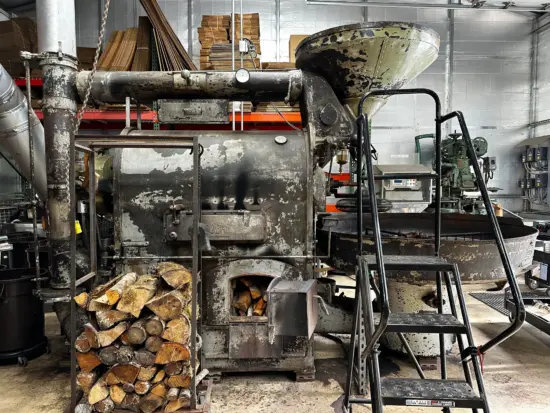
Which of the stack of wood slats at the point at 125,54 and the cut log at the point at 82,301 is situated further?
the stack of wood slats at the point at 125,54

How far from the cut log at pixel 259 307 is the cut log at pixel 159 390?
2.62ft

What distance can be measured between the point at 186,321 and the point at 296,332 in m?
0.69

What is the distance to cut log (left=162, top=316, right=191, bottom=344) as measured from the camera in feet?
7.52

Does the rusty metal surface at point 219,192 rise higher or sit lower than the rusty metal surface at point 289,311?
higher

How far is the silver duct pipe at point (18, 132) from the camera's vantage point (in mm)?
3123

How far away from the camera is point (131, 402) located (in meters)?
2.31

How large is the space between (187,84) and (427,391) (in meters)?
2.58

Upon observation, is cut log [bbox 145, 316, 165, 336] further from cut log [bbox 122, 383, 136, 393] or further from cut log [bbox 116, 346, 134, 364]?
cut log [bbox 122, 383, 136, 393]

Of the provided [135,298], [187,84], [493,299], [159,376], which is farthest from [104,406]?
[493,299]

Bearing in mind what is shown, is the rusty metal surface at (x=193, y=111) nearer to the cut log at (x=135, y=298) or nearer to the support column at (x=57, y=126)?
the support column at (x=57, y=126)

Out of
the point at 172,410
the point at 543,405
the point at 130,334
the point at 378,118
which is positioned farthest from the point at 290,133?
the point at 378,118

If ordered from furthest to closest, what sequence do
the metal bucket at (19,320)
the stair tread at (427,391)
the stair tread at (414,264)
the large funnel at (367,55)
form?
the metal bucket at (19,320) → the large funnel at (367,55) → the stair tread at (414,264) → the stair tread at (427,391)

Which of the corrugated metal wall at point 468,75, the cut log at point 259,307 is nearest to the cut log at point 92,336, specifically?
the cut log at point 259,307

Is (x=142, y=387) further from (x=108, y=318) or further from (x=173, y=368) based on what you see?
(x=108, y=318)
